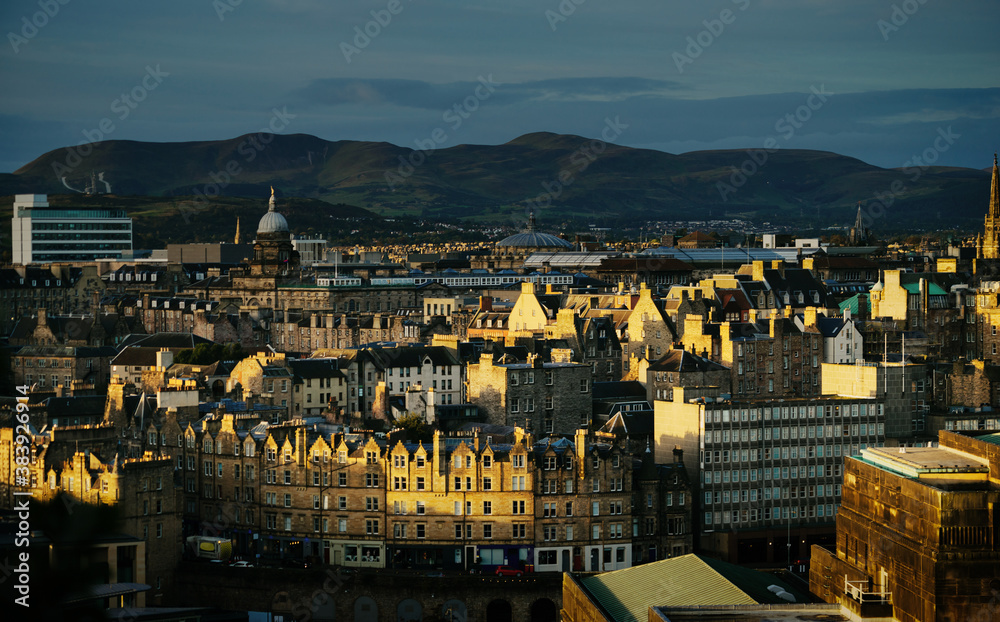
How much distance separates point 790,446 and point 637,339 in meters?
28.0

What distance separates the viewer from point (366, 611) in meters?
68.1

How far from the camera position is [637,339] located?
351 ft

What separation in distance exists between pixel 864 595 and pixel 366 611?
3175cm

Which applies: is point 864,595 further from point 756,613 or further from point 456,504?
point 456,504

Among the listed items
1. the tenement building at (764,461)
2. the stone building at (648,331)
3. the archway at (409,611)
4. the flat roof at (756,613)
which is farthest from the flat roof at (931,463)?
the stone building at (648,331)

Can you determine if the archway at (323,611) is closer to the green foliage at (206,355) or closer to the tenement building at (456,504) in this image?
the tenement building at (456,504)

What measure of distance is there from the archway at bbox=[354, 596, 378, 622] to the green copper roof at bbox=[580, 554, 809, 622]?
45.3ft

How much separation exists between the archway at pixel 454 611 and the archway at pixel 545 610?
312 centimetres

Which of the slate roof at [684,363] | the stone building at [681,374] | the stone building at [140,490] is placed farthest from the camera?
the slate roof at [684,363]

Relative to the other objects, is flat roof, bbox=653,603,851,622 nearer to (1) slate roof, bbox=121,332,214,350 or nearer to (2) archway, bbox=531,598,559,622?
(2) archway, bbox=531,598,559,622

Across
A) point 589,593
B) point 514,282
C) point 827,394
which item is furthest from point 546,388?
point 514,282

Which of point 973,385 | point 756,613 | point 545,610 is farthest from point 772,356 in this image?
point 756,613

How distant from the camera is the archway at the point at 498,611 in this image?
68.2 m

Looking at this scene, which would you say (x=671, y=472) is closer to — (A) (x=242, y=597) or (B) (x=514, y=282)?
(A) (x=242, y=597)
